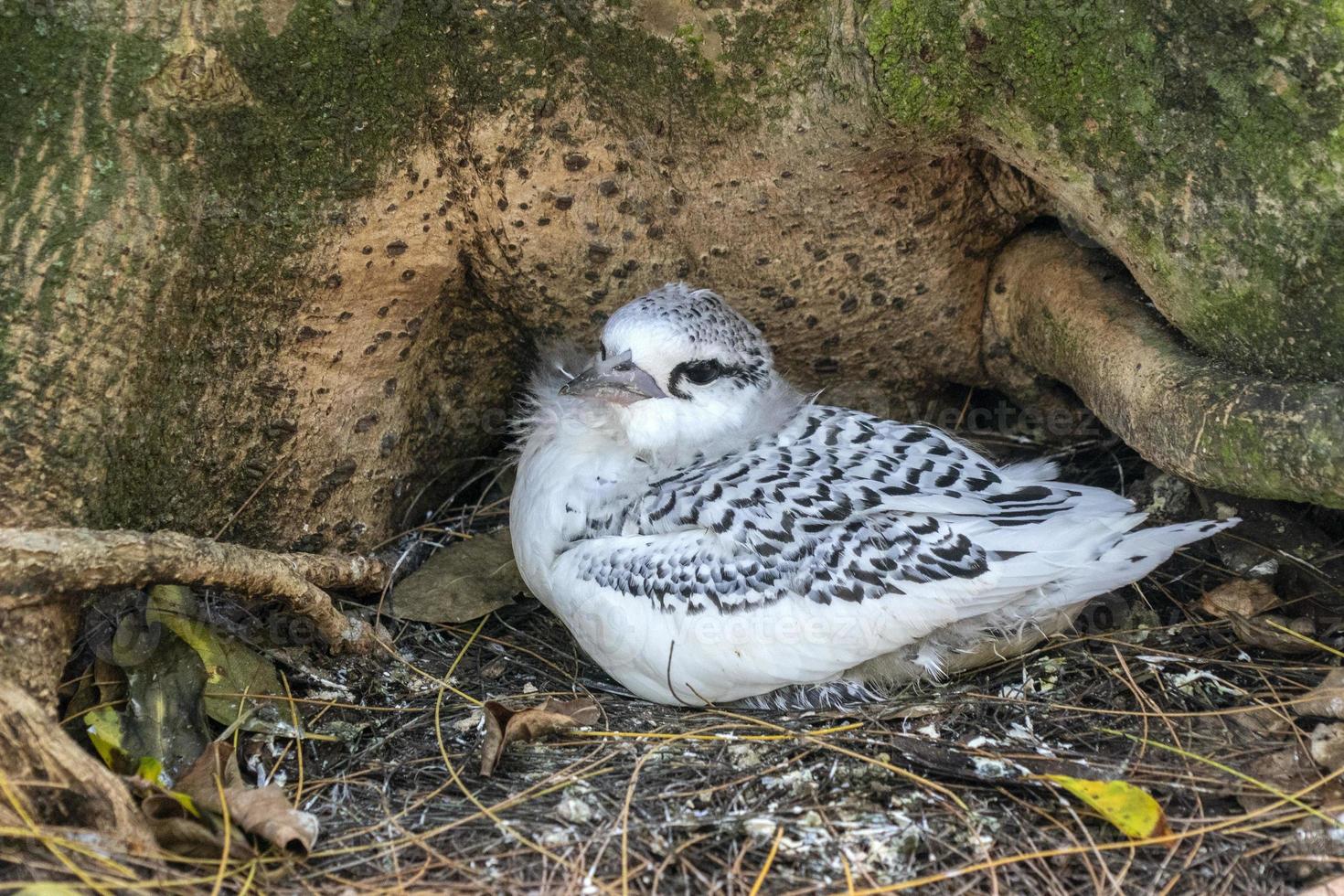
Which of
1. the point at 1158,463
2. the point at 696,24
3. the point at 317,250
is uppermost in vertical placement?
the point at 696,24

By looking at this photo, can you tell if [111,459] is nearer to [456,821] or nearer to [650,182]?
[456,821]

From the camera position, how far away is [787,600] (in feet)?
11.7

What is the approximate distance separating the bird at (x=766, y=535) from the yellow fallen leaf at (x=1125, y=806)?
68cm

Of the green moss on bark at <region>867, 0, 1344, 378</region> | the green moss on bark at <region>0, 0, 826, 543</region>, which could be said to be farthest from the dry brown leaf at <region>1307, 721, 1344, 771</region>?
the green moss on bark at <region>0, 0, 826, 543</region>

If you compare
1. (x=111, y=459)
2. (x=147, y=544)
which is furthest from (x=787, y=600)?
(x=111, y=459)

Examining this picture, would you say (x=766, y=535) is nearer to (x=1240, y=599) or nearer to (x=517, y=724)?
(x=517, y=724)

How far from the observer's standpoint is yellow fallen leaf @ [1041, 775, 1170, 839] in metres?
2.93

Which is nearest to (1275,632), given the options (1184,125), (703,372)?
(1184,125)

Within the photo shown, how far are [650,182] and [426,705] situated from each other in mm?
1983

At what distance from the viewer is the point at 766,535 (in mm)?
3645

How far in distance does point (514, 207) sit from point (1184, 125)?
2201 mm

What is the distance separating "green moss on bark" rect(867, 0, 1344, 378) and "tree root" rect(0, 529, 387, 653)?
237cm

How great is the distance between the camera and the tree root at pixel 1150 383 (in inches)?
129
